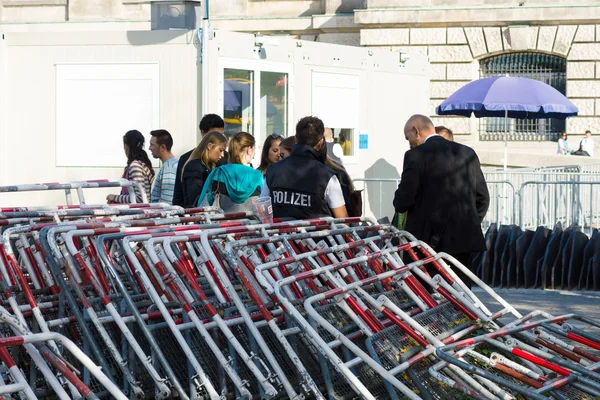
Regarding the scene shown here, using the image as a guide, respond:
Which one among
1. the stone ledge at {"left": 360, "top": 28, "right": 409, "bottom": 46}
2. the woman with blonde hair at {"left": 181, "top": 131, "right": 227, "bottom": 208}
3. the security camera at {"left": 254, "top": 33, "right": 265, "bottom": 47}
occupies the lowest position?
the woman with blonde hair at {"left": 181, "top": 131, "right": 227, "bottom": 208}

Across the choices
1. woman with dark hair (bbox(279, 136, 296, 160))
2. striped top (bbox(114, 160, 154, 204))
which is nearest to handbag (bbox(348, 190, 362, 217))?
woman with dark hair (bbox(279, 136, 296, 160))

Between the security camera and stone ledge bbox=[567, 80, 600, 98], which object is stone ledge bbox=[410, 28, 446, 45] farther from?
the security camera

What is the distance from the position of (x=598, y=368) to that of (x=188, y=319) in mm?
2042

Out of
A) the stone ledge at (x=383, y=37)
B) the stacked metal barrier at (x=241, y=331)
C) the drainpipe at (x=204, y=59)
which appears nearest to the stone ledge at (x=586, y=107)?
the stone ledge at (x=383, y=37)

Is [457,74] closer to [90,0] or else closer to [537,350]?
[90,0]

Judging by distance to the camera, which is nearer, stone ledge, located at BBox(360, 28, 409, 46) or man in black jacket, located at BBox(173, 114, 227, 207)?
man in black jacket, located at BBox(173, 114, 227, 207)

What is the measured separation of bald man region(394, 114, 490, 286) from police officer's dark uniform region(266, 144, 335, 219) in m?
0.62

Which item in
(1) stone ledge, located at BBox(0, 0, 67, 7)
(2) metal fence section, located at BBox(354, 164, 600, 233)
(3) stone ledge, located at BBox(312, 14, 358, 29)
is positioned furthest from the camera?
(1) stone ledge, located at BBox(0, 0, 67, 7)

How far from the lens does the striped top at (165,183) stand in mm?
9859

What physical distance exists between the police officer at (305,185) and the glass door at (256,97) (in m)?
5.13

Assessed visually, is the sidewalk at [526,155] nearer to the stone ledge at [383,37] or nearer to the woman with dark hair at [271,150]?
the stone ledge at [383,37]

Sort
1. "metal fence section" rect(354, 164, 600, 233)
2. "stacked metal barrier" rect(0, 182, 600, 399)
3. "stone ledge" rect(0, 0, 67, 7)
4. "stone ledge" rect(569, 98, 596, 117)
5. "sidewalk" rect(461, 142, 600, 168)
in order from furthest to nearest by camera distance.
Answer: "stone ledge" rect(0, 0, 67, 7), "stone ledge" rect(569, 98, 596, 117), "sidewalk" rect(461, 142, 600, 168), "metal fence section" rect(354, 164, 600, 233), "stacked metal barrier" rect(0, 182, 600, 399)

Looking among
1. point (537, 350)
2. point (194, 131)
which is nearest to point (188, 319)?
point (537, 350)

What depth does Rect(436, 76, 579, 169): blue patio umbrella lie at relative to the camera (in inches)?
676
